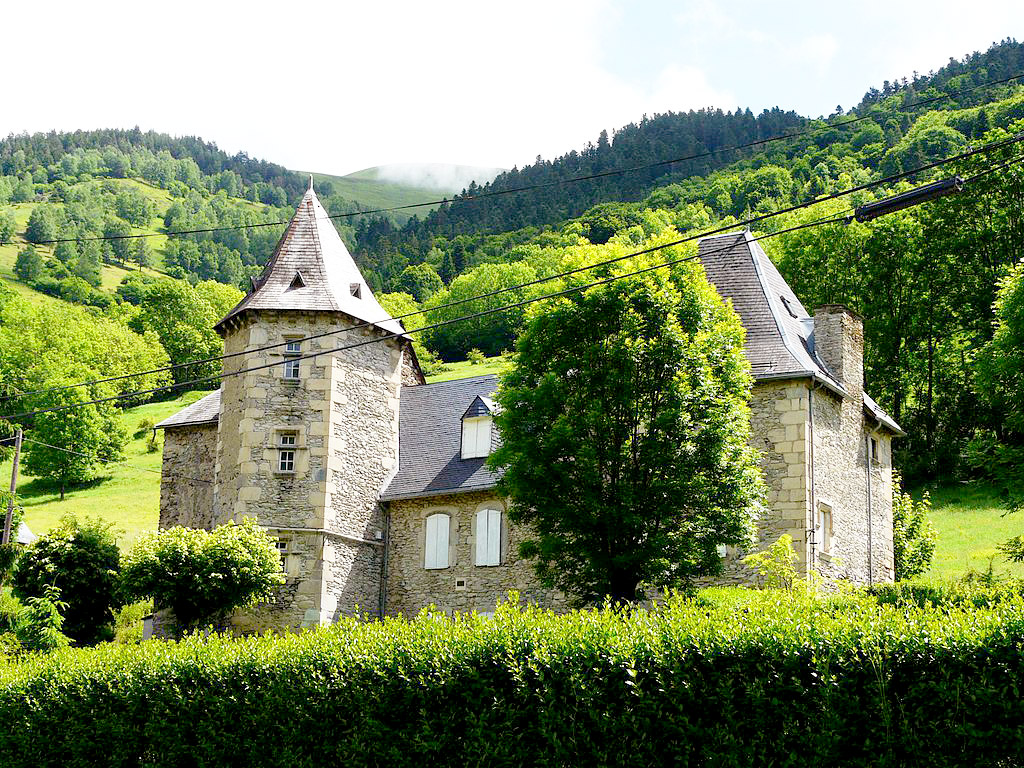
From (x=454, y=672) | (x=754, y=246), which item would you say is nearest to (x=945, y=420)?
(x=754, y=246)

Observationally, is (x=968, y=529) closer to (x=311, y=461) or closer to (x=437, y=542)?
(x=437, y=542)

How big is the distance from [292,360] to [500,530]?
786 cm

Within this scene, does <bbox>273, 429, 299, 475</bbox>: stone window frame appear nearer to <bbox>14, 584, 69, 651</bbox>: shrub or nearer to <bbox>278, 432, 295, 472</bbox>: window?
<bbox>278, 432, 295, 472</bbox>: window

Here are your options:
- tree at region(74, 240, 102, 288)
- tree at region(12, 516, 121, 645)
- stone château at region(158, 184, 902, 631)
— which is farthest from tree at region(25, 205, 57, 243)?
stone château at region(158, 184, 902, 631)

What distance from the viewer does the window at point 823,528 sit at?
2994 centimetres

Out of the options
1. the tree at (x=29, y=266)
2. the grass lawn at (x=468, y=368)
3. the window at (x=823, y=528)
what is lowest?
the window at (x=823, y=528)

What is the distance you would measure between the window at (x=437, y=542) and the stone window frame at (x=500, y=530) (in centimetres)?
92

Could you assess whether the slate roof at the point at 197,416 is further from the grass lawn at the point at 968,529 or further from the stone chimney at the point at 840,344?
the grass lawn at the point at 968,529

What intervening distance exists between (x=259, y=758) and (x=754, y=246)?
22.4 m

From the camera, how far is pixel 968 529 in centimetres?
4369

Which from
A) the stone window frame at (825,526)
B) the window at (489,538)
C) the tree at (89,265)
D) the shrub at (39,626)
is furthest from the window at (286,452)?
the tree at (89,265)

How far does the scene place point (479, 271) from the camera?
388 ft

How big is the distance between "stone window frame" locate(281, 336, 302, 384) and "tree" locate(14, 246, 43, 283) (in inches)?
4741

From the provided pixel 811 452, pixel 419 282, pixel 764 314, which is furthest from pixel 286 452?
pixel 419 282
